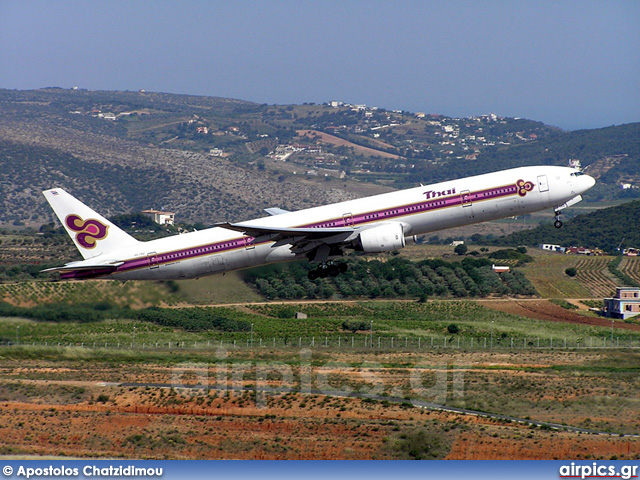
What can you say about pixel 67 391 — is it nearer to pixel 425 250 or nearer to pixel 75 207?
pixel 75 207

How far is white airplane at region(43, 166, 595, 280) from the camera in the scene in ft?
169

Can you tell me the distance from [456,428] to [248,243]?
55.8ft

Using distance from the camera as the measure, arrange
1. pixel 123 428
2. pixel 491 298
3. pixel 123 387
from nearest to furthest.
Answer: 1. pixel 123 428
2. pixel 123 387
3. pixel 491 298

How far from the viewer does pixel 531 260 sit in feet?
408

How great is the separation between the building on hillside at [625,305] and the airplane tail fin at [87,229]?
60.2 m

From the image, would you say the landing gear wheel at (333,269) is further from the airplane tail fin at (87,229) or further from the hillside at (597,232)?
the hillside at (597,232)

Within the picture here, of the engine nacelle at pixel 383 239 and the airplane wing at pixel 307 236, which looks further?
the engine nacelle at pixel 383 239

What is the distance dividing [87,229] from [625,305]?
63059mm

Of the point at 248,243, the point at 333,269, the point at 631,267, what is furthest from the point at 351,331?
the point at 631,267

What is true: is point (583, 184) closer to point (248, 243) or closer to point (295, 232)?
point (295, 232)

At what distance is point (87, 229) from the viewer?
5581 centimetres

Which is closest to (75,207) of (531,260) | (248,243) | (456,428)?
(248,243)

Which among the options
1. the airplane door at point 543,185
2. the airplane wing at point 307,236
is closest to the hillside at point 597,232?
the airplane door at point 543,185

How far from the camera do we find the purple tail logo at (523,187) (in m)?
51.7
